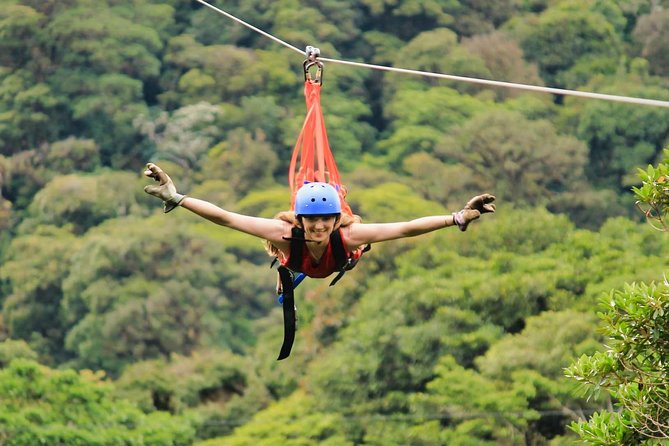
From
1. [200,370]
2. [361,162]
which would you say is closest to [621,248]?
[200,370]

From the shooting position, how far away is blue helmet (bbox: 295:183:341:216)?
23.4ft

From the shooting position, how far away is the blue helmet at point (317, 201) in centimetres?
714

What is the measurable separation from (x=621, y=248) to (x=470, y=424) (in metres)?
6.63

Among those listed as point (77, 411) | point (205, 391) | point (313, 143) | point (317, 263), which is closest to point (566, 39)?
point (205, 391)

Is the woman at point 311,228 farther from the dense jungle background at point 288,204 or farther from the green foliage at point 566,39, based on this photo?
the green foliage at point 566,39

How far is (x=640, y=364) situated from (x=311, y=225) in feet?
5.59

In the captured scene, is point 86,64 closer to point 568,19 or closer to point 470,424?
point 568,19

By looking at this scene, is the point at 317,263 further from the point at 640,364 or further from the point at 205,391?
the point at 205,391

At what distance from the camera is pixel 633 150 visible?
147 feet

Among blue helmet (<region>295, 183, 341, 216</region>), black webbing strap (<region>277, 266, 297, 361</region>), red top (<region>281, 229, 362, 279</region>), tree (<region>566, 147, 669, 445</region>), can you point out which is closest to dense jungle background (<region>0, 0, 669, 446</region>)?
tree (<region>566, 147, 669, 445</region>)

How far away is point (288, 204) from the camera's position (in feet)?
128

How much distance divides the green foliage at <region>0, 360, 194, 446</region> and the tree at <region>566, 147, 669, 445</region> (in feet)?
62.7

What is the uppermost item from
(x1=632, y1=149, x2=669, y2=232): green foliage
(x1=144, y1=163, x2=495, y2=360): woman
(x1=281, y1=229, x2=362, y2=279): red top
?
(x1=632, y1=149, x2=669, y2=232): green foliage

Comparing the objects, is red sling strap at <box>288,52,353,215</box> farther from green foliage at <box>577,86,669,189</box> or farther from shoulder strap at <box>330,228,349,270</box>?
green foliage at <box>577,86,669,189</box>
